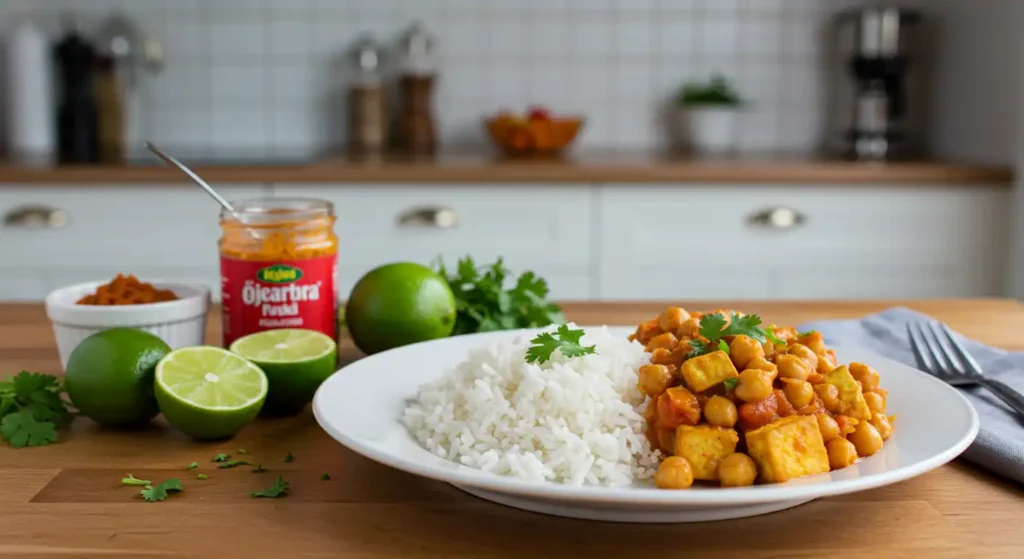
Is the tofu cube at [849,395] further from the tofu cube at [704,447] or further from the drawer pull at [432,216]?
the drawer pull at [432,216]

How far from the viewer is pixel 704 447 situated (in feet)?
2.74

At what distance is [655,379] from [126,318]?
0.54 metres

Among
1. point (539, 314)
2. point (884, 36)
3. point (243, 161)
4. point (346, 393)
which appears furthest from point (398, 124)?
point (346, 393)

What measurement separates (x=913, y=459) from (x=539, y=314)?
1.87ft

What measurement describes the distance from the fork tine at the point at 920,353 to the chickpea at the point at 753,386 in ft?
1.31

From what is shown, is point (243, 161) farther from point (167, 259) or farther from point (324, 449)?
point (324, 449)

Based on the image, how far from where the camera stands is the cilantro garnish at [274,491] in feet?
2.85

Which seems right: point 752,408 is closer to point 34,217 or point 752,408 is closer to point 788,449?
point 788,449

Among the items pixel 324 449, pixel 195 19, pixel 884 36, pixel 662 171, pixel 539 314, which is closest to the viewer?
pixel 324 449

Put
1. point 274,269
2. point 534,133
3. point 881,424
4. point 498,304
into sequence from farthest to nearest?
point 534,133, point 498,304, point 274,269, point 881,424

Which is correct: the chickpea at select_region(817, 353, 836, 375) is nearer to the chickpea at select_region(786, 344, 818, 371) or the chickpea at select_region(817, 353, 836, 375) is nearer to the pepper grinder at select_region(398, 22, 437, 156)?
the chickpea at select_region(786, 344, 818, 371)

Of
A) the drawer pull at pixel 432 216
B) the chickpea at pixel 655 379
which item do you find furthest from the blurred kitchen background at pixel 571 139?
the chickpea at pixel 655 379

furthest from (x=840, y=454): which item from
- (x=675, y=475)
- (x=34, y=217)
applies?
(x=34, y=217)

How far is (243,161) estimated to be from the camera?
286 centimetres
